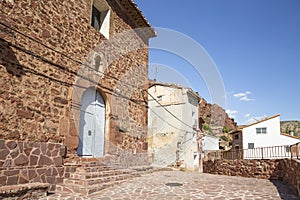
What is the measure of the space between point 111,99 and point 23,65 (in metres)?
3.59

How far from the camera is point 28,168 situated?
17.1ft

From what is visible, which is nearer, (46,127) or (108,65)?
(46,127)

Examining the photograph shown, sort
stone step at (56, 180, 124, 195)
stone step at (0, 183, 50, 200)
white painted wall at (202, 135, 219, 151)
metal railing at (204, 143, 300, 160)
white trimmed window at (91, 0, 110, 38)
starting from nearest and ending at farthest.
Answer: stone step at (0, 183, 50, 200)
stone step at (56, 180, 124, 195)
metal railing at (204, 143, 300, 160)
white trimmed window at (91, 0, 110, 38)
white painted wall at (202, 135, 219, 151)

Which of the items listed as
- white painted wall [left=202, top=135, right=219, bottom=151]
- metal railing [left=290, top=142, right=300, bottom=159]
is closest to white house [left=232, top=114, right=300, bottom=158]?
white painted wall [left=202, top=135, right=219, bottom=151]

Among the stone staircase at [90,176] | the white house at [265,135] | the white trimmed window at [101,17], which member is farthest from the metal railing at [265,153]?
the white house at [265,135]

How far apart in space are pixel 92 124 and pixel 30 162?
2663 millimetres

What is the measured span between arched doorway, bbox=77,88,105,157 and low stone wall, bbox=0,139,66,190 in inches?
45.5

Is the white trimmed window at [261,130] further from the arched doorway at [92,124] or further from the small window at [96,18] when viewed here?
the small window at [96,18]

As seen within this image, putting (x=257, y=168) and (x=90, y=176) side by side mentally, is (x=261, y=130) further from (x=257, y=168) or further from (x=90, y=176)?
(x=90, y=176)

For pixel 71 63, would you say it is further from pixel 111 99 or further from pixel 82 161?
pixel 82 161

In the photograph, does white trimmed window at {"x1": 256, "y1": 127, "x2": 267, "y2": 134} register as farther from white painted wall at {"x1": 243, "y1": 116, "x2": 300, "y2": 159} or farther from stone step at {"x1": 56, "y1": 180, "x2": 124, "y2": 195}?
stone step at {"x1": 56, "y1": 180, "x2": 124, "y2": 195}

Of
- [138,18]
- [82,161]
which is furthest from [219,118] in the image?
[82,161]

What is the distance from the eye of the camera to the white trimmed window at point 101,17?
8609 mm

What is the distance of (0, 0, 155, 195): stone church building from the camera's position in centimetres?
512
